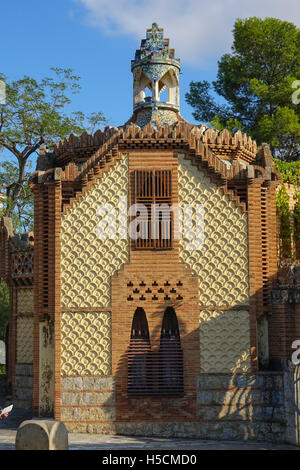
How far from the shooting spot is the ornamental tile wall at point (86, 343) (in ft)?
49.1

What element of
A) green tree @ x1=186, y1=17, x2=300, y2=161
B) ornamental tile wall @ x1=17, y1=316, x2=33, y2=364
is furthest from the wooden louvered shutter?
green tree @ x1=186, y1=17, x2=300, y2=161

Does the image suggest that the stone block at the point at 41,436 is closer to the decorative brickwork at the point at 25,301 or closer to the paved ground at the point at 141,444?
the paved ground at the point at 141,444

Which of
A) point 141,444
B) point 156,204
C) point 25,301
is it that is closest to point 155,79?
point 156,204

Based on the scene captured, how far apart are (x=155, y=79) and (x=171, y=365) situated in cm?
760

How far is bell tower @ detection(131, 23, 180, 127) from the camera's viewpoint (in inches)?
711

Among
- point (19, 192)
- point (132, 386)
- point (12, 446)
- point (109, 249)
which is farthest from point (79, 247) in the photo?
point (19, 192)

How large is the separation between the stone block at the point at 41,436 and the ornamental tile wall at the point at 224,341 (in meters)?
5.13

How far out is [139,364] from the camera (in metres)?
15.0

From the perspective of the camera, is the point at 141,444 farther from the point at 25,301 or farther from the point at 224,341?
the point at 25,301

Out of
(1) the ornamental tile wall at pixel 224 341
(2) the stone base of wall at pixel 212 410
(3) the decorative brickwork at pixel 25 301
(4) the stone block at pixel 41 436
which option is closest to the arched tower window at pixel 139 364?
(2) the stone base of wall at pixel 212 410

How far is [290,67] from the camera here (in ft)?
96.5

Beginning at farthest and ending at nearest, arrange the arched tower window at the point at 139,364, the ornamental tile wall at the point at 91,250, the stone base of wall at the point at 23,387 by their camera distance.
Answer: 1. the stone base of wall at the point at 23,387
2. the ornamental tile wall at the point at 91,250
3. the arched tower window at the point at 139,364

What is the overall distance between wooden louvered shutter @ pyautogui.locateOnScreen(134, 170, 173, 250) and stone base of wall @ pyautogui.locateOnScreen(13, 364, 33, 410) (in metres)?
5.05

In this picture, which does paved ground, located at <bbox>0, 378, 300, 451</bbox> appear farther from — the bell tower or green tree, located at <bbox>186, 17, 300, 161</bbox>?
green tree, located at <bbox>186, 17, 300, 161</bbox>
